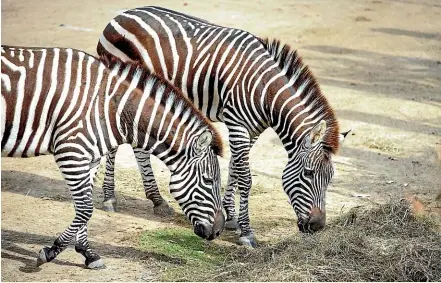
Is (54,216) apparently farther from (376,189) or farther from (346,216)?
(376,189)

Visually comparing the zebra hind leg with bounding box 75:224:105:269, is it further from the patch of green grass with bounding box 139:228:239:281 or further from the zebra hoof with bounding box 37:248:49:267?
the patch of green grass with bounding box 139:228:239:281

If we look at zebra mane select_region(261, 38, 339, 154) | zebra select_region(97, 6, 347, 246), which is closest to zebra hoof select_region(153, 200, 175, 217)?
zebra select_region(97, 6, 347, 246)

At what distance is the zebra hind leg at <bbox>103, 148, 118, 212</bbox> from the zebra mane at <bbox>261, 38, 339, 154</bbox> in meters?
2.10

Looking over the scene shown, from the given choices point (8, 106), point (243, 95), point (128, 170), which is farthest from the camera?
point (128, 170)

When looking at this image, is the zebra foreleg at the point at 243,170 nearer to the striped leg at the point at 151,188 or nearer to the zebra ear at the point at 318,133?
the zebra ear at the point at 318,133

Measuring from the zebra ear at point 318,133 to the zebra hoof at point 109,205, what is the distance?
101 inches

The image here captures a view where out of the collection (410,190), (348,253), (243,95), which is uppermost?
(243,95)

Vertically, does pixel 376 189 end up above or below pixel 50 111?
below

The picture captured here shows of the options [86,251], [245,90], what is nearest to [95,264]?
[86,251]

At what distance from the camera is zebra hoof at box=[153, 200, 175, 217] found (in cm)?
940

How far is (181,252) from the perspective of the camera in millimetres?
8156

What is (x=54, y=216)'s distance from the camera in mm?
9062

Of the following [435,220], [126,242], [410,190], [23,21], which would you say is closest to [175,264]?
[126,242]

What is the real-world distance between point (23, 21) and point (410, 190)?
10145 millimetres
